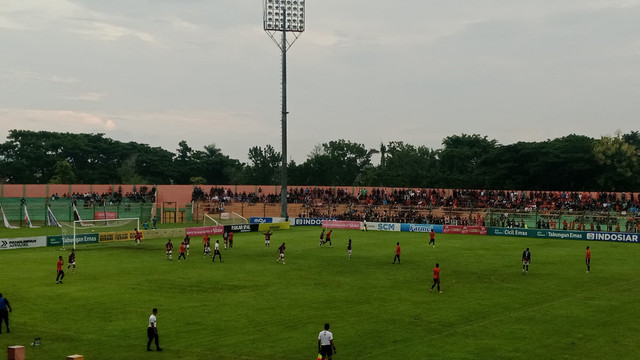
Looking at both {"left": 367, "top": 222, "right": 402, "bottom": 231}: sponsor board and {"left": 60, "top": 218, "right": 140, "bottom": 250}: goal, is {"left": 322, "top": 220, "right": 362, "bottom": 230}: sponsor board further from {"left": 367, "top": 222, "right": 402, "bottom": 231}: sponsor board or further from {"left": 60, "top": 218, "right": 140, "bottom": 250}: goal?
{"left": 60, "top": 218, "right": 140, "bottom": 250}: goal

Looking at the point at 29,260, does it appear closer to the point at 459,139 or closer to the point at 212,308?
the point at 212,308

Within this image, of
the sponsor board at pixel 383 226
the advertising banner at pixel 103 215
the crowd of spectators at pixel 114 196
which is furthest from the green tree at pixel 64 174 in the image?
the sponsor board at pixel 383 226

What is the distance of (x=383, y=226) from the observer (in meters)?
83.2

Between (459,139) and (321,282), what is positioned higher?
(459,139)

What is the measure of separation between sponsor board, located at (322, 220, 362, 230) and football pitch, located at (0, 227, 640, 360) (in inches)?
1138

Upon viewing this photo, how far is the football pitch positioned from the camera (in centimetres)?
2469

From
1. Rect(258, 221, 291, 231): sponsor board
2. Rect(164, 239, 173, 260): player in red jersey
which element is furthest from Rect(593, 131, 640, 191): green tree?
Rect(164, 239, 173, 260): player in red jersey

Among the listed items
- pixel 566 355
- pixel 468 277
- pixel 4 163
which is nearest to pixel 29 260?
pixel 468 277

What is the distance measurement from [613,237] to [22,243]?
56.1 metres

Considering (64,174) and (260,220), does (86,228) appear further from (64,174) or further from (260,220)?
(64,174)

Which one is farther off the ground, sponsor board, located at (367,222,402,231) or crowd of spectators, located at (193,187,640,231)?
crowd of spectators, located at (193,187,640,231)

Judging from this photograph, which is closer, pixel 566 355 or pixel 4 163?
pixel 566 355

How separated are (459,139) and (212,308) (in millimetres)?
115330

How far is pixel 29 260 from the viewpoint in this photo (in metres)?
49.5
